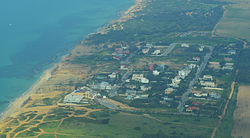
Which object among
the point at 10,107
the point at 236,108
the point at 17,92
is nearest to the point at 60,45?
the point at 17,92

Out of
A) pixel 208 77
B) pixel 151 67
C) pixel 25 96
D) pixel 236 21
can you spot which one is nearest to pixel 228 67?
pixel 208 77

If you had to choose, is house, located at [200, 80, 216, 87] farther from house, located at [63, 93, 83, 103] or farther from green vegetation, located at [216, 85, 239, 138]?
house, located at [63, 93, 83, 103]

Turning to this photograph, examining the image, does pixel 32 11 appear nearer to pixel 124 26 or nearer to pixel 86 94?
pixel 124 26

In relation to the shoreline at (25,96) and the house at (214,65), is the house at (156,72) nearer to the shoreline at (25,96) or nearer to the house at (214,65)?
the house at (214,65)

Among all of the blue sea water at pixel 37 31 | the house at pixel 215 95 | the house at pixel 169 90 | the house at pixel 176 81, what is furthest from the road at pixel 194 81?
the blue sea water at pixel 37 31

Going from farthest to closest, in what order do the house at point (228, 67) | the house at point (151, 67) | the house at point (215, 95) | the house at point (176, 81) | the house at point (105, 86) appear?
the house at point (151, 67) → the house at point (228, 67) → the house at point (176, 81) → the house at point (105, 86) → the house at point (215, 95)

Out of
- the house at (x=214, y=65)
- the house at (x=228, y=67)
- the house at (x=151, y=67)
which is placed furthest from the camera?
the house at (x=151, y=67)

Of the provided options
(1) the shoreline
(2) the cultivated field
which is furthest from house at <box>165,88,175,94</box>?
(1) the shoreline
